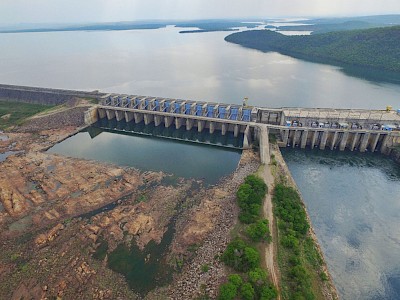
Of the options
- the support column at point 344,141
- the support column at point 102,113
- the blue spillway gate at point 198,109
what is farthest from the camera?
the support column at point 102,113

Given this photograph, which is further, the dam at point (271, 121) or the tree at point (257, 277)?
the dam at point (271, 121)

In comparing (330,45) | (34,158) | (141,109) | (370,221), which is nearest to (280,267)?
(370,221)

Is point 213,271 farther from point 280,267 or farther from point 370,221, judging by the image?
point 370,221

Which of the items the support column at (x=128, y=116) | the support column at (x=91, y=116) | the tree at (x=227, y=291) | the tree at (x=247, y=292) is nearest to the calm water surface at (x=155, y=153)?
the support column at (x=91, y=116)

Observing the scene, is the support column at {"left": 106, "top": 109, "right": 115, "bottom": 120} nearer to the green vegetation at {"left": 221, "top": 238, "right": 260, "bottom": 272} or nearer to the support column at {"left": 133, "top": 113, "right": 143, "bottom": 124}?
the support column at {"left": 133, "top": 113, "right": 143, "bottom": 124}

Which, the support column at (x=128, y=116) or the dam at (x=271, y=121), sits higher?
the dam at (x=271, y=121)

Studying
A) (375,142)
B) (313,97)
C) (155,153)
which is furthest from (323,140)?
(313,97)

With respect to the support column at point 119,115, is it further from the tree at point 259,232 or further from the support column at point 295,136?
the tree at point 259,232
